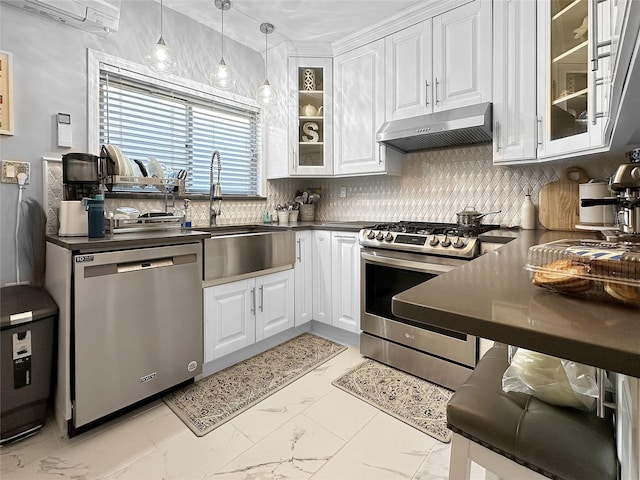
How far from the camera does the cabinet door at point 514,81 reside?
79.5 inches

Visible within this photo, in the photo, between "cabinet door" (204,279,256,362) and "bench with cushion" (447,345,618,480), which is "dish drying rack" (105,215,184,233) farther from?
"bench with cushion" (447,345,618,480)

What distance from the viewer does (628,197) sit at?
3.73 ft

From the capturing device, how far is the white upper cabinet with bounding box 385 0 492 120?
2236mm

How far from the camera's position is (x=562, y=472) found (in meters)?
0.71

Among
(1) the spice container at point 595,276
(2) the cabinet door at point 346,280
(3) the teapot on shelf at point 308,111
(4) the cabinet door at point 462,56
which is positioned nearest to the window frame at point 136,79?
(3) the teapot on shelf at point 308,111

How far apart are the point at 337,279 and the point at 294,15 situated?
6.97ft

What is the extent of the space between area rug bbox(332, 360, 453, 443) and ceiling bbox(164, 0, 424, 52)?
8.71ft

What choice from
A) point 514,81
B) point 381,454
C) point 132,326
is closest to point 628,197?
point 514,81

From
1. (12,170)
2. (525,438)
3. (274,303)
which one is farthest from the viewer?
(274,303)

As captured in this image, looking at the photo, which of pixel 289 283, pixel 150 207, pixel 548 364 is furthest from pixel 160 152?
pixel 548 364

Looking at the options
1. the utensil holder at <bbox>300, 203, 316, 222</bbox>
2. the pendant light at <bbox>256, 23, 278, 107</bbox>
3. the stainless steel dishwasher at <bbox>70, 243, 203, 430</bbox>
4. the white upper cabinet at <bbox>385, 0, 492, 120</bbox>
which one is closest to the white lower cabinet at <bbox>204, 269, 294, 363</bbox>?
the stainless steel dishwasher at <bbox>70, 243, 203, 430</bbox>

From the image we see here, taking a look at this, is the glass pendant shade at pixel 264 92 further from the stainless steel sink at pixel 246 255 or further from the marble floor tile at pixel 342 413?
the marble floor tile at pixel 342 413

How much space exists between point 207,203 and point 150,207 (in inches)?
19.0

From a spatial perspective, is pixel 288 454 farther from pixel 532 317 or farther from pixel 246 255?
pixel 532 317
